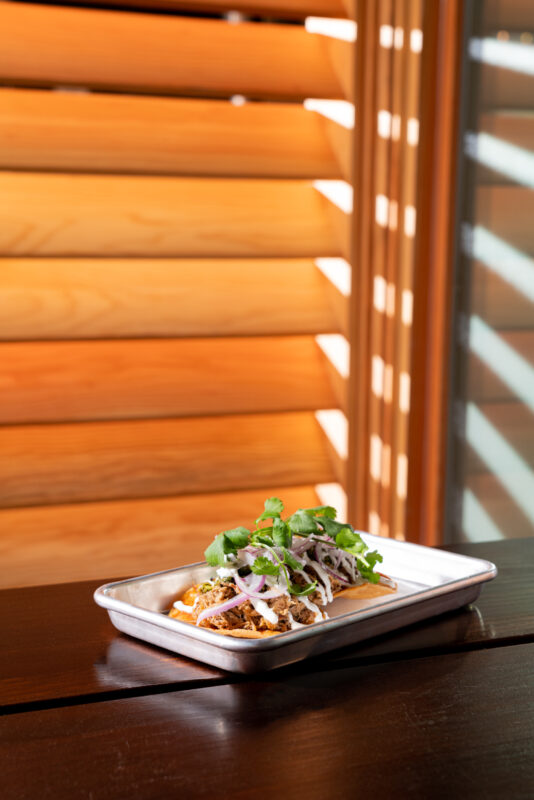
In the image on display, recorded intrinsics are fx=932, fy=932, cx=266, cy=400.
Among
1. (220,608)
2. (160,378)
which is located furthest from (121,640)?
(160,378)

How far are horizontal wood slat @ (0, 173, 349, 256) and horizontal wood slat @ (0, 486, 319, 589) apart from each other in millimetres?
659

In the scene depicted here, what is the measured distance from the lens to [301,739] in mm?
771

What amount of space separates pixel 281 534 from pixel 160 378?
1.42 meters

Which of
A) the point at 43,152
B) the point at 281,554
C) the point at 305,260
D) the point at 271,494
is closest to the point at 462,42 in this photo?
the point at 305,260

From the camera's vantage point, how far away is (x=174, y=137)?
2260 mm

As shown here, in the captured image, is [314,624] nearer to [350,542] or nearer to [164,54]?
[350,542]

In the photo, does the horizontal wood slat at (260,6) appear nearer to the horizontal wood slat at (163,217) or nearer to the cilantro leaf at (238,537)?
the horizontal wood slat at (163,217)

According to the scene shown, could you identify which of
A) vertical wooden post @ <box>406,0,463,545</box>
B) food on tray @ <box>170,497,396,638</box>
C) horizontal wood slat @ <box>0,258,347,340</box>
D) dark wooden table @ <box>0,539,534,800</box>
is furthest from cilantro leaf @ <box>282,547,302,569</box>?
vertical wooden post @ <box>406,0,463,545</box>

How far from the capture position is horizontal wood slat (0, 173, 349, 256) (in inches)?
86.7

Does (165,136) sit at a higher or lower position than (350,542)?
higher

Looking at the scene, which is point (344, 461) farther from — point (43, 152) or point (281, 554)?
point (281, 554)

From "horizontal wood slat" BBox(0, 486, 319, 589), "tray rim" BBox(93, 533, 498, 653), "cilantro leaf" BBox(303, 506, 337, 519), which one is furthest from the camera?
"horizontal wood slat" BBox(0, 486, 319, 589)

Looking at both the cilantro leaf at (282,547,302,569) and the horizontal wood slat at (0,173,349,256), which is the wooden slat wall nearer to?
the horizontal wood slat at (0,173,349,256)

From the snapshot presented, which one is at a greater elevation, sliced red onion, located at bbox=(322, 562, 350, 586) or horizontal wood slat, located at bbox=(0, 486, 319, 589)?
sliced red onion, located at bbox=(322, 562, 350, 586)
